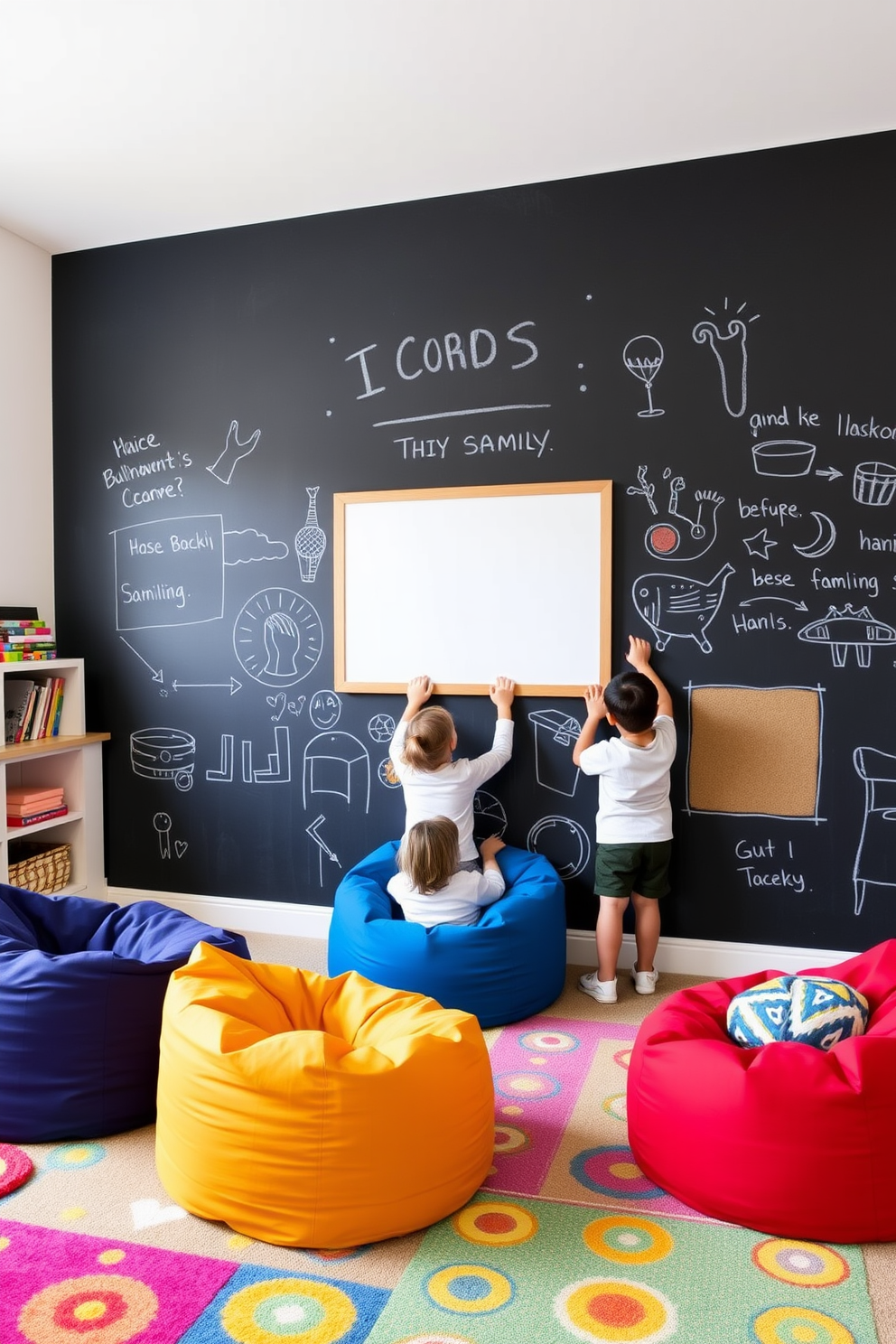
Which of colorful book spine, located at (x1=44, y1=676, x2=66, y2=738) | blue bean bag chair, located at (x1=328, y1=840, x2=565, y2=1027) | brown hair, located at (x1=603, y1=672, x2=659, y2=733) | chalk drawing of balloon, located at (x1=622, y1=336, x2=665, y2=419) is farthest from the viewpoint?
colorful book spine, located at (x1=44, y1=676, x2=66, y2=738)

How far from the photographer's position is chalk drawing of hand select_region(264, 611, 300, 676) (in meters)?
4.20

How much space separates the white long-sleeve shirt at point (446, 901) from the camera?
332cm

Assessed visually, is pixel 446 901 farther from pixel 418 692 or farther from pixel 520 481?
pixel 520 481

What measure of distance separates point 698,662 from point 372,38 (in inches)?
90.5

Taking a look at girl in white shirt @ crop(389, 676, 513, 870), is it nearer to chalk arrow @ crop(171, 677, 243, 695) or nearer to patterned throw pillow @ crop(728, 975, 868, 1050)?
chalk arrow @ crop(171, 677, 243, 695)

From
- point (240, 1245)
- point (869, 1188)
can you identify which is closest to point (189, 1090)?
point (240, 1245)

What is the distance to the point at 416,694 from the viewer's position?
3938 millimetres

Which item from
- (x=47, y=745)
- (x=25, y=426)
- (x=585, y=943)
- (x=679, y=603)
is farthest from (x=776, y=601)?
(x=25, y=426)

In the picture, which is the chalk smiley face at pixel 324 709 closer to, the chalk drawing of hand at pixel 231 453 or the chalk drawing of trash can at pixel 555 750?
the chalk drawing of trash can at pixel 555 750

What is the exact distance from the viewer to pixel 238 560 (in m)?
4.27

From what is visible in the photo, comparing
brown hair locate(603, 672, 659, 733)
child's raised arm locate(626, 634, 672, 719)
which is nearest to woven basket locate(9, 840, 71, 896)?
brown hair locate(603, 672, 659, 733)

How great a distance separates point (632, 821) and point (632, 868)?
0.57 feet

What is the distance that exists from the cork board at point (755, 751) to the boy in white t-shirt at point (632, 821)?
143 millimetres

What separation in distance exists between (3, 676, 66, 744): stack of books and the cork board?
2.69 meters
